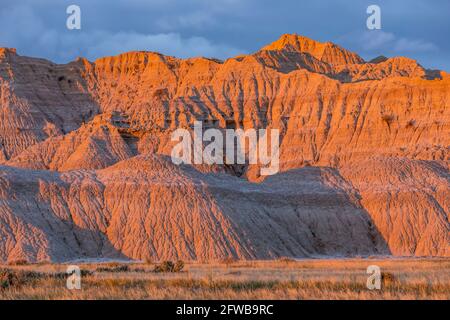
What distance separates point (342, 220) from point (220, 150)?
152 feet

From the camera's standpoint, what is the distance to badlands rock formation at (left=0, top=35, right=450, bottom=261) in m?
76.3

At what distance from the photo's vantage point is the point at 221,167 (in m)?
124

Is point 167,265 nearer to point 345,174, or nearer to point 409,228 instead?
point 409,228

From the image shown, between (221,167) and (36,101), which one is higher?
(36,101)

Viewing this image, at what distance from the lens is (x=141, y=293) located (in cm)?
2586

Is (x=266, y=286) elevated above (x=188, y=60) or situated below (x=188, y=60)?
below

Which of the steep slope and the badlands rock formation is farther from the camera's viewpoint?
the steep slope

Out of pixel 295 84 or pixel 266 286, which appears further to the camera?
pixel 295 84

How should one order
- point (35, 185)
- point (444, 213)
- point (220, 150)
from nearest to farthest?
point (35, 185) → point (444, 213) → point (220, 150)

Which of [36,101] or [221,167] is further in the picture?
[36,101]

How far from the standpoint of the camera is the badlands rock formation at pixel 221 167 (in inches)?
3004

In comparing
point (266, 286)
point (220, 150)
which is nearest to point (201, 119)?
point (220, 150)

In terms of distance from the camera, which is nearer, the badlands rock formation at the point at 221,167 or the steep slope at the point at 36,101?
the badlands rock formation at the point at 221,167

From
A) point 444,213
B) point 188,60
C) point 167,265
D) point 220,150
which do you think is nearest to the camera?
point 167,265
